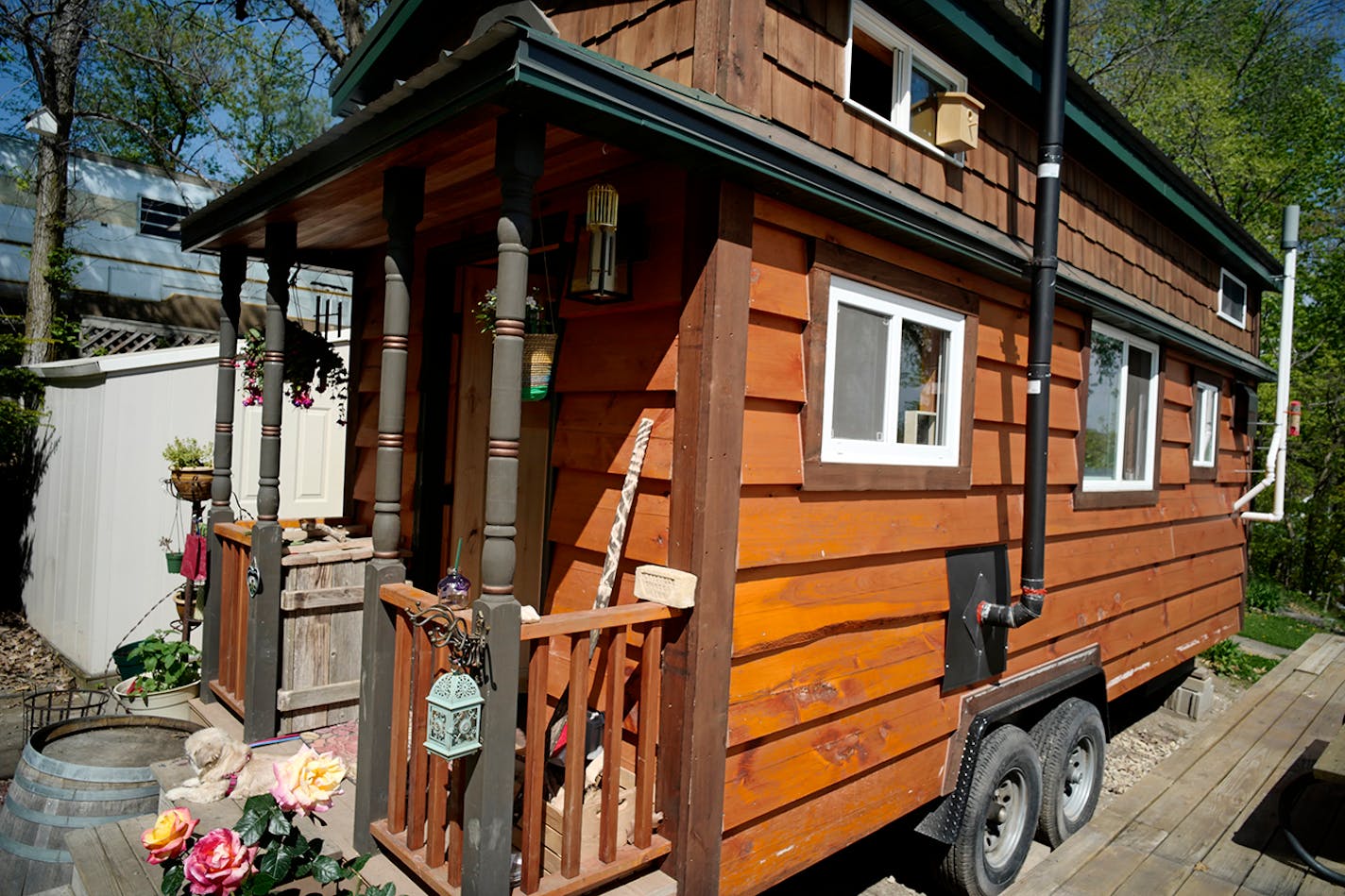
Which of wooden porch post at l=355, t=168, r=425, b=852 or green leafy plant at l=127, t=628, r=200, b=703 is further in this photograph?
green leafy plant at l=127, t=628, r=200, b=703

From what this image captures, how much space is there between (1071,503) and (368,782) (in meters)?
3.87

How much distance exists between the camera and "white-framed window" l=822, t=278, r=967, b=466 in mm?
3160

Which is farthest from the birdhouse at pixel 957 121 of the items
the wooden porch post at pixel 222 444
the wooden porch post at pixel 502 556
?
the wooden porch post at pixel 222 444

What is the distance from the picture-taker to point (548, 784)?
2.71m

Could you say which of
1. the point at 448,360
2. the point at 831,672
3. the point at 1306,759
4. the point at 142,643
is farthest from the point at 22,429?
the point at 1306,759

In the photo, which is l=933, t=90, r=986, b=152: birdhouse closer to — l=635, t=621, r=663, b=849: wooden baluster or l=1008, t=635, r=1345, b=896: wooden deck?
l=635, t=621, r=663, b=849: wooden baluster

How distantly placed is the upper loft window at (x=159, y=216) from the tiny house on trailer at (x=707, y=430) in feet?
29.3

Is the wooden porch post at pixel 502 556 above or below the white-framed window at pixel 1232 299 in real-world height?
below

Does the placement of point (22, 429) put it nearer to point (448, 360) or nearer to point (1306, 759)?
point (448, 360)

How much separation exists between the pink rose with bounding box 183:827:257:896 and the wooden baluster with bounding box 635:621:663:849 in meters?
1.10

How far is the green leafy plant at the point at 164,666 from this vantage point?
4.30 meters

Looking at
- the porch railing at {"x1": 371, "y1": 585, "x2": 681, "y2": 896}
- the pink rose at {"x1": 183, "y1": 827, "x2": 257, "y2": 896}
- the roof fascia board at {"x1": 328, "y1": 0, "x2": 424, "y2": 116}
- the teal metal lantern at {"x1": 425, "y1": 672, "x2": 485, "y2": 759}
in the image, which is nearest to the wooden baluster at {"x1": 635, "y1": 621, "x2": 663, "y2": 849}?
the porch railing at {"x1": 371, "y1": 585, "x2": 681, "y2": 896}

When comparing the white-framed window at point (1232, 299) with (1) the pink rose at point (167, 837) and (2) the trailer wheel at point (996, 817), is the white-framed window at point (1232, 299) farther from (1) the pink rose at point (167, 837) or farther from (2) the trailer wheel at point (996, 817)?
(1) the pink rose at point (167, 837)

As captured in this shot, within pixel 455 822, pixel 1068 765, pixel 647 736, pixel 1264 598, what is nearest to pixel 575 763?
pixel 647 736
